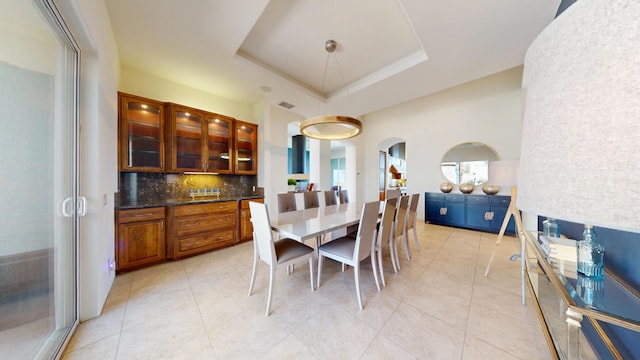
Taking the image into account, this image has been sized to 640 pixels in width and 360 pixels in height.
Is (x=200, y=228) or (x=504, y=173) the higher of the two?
(x=504, y=173)

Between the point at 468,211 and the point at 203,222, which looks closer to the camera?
the point at 203,222

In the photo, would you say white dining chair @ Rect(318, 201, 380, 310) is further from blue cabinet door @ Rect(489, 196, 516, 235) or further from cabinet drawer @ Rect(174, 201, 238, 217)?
blue cabinet door @ Rect(489, 196, 516, 235)

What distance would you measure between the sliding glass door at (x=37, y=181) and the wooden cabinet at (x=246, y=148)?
7.37 ft

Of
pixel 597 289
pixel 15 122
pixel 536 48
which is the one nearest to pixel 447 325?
pixel 597 289

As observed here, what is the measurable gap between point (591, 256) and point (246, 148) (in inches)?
166

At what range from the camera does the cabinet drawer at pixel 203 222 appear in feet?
9.47

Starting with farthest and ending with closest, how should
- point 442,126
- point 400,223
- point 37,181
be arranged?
point 442,126 < point 400,223 < point 37,181

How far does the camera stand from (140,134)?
2865mm

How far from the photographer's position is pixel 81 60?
168 cm

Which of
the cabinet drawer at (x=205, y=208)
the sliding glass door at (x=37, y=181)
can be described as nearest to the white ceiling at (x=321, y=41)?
the sliding glass door at (x=37, y=181)

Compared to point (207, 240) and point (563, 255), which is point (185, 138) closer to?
point (207, 240)

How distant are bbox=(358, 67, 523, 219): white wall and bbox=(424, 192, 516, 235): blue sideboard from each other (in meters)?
0.43

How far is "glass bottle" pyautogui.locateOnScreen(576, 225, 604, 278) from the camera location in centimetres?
103

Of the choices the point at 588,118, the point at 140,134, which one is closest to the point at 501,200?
the point at 588,118
